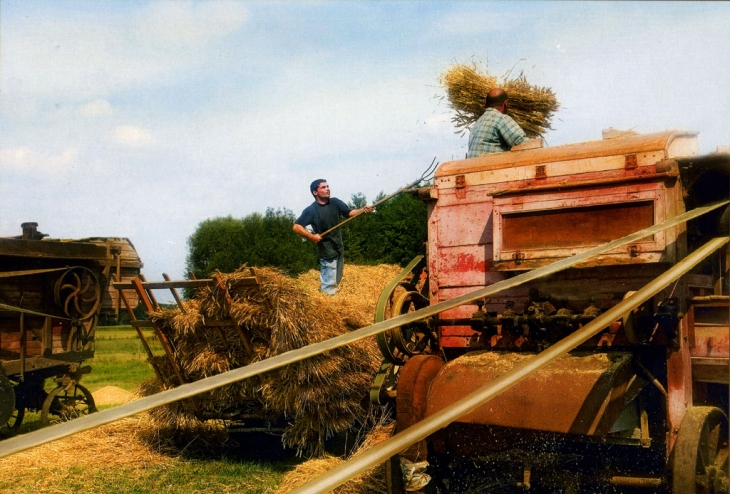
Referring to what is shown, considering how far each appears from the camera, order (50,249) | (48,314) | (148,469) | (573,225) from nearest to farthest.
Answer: (573,225) < (148,469) < (48,314) < (50,249)

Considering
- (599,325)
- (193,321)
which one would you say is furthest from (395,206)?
(599,325)

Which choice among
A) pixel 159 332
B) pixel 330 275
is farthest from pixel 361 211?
pixel 159 332

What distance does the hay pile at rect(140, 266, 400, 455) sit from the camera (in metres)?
6.79

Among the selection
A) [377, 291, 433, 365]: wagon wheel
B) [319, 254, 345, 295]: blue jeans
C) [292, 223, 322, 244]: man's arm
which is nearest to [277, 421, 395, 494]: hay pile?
[377, 291, 433, 365]: wagon wheel

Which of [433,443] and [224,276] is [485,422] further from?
[224,276]

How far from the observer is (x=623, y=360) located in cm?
455

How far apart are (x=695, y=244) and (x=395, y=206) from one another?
57.4ft

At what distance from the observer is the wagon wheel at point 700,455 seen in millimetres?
4184

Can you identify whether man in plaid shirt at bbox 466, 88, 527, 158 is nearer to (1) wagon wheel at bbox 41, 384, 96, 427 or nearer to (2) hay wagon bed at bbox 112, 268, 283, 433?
(2) hay wagon bed at bbox 112, 268, 283, 433

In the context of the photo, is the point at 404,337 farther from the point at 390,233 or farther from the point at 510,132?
the point at 390,233

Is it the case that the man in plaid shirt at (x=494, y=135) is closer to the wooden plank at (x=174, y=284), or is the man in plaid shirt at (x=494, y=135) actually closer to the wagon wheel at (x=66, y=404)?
the wooden plank at (x=174, y=284)

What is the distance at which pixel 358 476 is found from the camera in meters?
6.03

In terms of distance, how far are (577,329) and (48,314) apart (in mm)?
7767

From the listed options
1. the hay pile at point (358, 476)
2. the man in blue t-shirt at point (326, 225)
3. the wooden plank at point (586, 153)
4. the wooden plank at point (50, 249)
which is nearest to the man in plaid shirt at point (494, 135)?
the wooden plank at point (586, 153)
